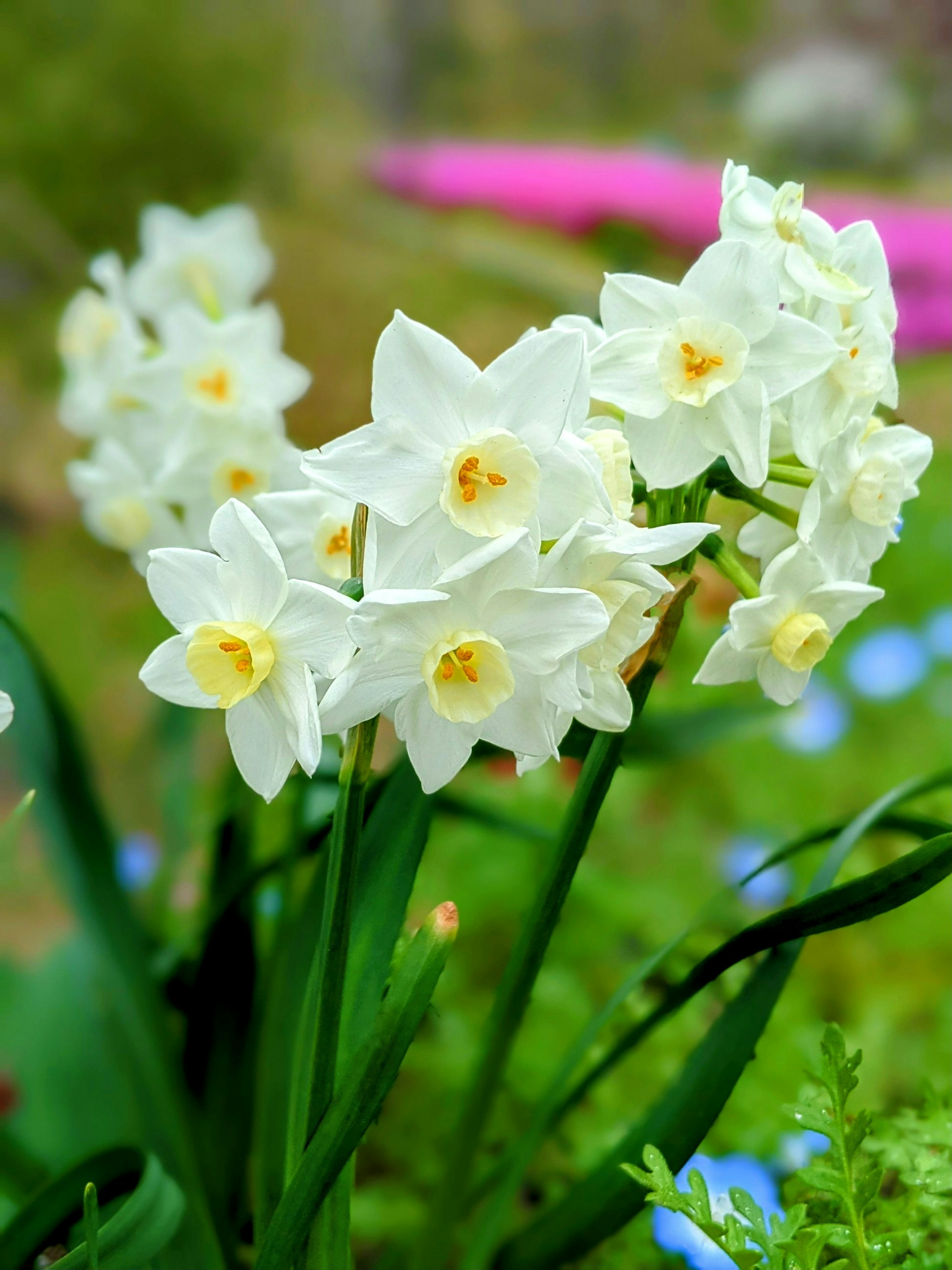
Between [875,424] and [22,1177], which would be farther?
[22,1177]

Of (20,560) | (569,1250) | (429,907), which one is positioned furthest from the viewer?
(20,560)

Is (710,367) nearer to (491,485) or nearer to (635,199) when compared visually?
(491,485)

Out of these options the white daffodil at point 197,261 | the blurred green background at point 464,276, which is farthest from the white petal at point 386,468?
the blurred green background at point 464,276

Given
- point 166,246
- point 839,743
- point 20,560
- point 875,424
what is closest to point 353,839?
point 875,424

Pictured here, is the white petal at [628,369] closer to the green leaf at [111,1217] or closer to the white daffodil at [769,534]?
the white daffodil at [769,534]

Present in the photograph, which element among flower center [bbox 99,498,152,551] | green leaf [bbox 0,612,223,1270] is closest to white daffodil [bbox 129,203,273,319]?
flower center [bbox 99,498,152,551]

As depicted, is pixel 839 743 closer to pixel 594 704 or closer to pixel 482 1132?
pixel 482 1132

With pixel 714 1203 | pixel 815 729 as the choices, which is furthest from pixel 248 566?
pixel 815 729
